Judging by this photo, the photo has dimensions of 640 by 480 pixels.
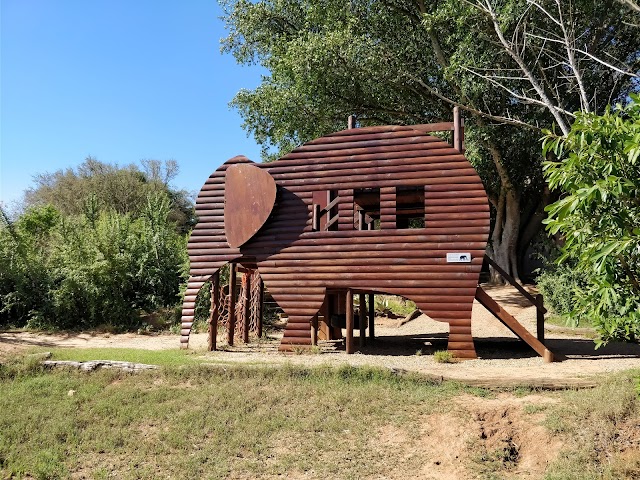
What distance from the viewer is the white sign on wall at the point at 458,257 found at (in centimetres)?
1093

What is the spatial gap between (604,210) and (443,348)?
948 cm

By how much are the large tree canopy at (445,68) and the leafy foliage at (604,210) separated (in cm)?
1151

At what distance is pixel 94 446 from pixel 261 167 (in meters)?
7.32

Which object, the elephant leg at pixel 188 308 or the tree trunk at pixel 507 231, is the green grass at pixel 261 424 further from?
the tree trunk at pixel 507 231

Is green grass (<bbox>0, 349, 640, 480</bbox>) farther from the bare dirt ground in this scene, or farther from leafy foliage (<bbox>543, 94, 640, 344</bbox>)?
leafy foliage (<bbox>543, 94, 640, 344</bbox>)

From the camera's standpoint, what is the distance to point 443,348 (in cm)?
1309

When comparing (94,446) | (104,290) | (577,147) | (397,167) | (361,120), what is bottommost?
(94,446)

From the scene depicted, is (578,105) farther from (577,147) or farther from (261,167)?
(577,147)

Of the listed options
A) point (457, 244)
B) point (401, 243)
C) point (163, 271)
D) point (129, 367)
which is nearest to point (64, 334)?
point (163, 271)

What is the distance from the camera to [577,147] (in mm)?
4703

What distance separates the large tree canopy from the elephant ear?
595cm

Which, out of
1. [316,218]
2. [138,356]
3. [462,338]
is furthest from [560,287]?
[138,356]

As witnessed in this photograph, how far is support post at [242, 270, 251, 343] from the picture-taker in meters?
14.4

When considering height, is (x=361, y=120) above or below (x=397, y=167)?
above
